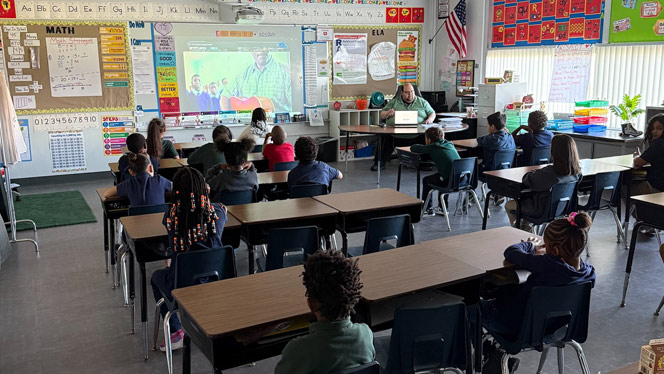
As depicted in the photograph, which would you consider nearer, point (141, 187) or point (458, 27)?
point (141, 187)

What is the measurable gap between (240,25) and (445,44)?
148 inches

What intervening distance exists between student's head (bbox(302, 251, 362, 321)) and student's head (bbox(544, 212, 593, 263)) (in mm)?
1161

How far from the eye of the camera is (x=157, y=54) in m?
8.80

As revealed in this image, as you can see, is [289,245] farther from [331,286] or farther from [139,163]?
[331,286]

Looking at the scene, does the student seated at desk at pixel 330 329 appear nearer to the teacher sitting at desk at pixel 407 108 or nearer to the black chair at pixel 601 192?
the black chair at pixel 601 192

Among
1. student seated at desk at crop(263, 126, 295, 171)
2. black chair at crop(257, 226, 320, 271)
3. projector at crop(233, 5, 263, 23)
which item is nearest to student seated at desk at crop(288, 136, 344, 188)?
student seated at desk at crop(263, 126, 295, 171)

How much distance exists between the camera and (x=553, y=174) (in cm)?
478

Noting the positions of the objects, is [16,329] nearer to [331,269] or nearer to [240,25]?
[331,269]

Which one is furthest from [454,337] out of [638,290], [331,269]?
[638,290]

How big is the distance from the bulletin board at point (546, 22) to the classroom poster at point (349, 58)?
7.36 ft

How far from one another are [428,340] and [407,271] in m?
0.45

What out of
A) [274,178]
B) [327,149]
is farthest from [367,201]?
[327,149]

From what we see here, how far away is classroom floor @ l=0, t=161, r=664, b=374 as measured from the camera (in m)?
3.38

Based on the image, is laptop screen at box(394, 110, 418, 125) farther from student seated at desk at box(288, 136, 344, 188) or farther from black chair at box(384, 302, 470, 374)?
black chair at box(384, 302, 470, 374)
